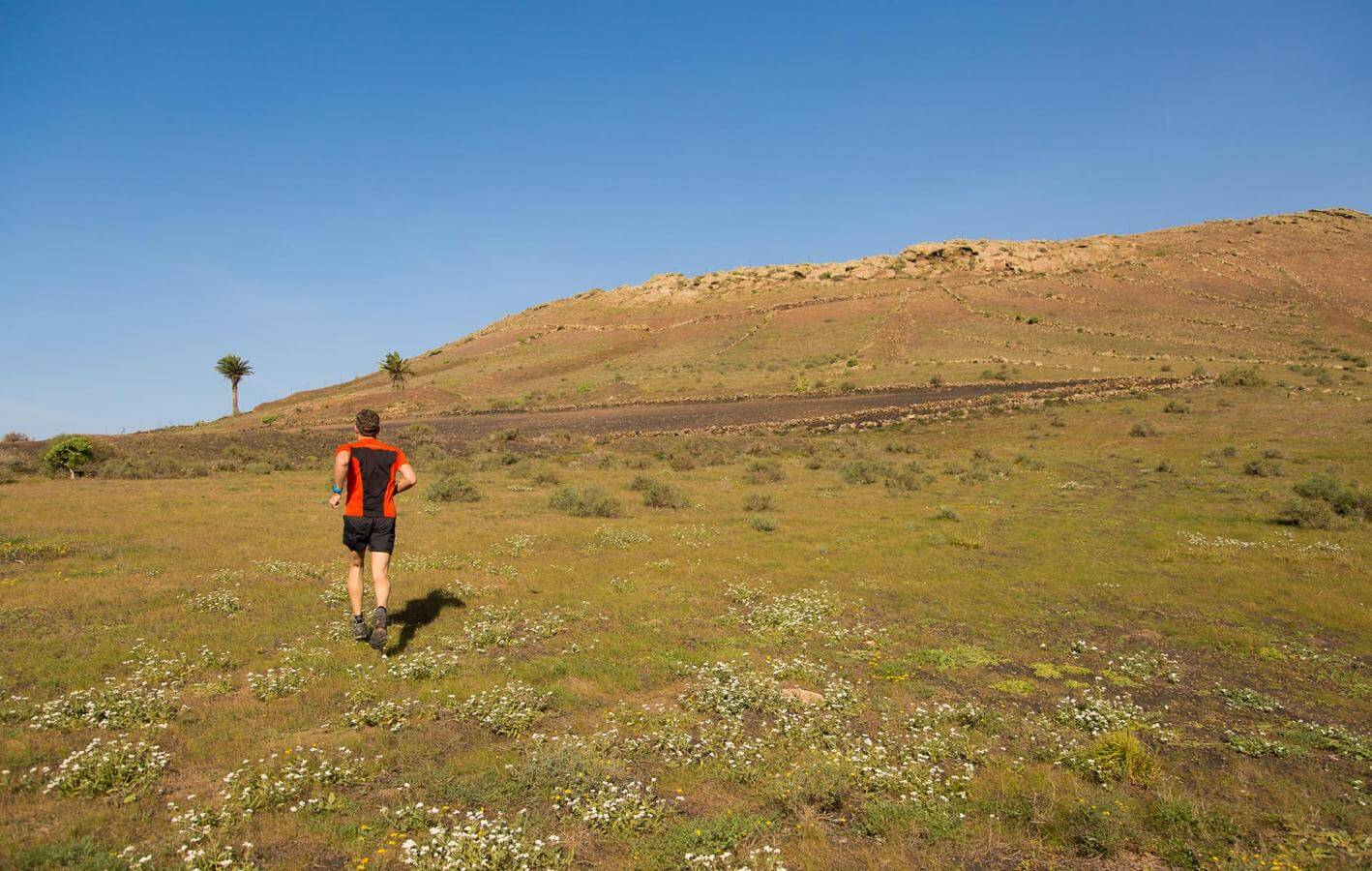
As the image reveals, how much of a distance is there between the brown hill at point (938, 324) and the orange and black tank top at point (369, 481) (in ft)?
195

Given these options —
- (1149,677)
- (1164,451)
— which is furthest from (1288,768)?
(1164,451)

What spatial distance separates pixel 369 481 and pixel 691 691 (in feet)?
17.8

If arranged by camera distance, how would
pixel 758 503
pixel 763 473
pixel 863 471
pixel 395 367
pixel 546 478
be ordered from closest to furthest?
pixel 758 503, pixel 546 478, pixel 863 471, pixel 763 473, pixel 395 367

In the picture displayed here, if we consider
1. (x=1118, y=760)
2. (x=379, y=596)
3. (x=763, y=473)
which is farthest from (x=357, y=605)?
(x=763, y=473)

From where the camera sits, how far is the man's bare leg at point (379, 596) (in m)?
9.37

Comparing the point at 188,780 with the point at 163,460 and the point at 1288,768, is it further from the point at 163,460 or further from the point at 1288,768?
the point at 163,460

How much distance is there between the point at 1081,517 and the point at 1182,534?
287 cm

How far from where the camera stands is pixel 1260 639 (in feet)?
36.5

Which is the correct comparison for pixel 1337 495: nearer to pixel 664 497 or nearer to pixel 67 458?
pixel 664 497

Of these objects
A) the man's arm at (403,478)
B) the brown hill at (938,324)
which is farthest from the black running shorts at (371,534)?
the brown hill at (938,324)

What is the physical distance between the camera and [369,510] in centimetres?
977

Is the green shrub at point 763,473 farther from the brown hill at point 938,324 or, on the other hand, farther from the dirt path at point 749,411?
the brown hill at point 938,324

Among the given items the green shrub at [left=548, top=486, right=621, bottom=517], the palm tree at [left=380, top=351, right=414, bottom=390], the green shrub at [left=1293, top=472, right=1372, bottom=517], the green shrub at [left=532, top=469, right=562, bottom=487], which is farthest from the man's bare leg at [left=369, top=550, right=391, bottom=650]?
the palm tree at [left=380, top=351, right=414, bottom=390]

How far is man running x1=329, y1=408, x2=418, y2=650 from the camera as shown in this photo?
9570 millimetres
